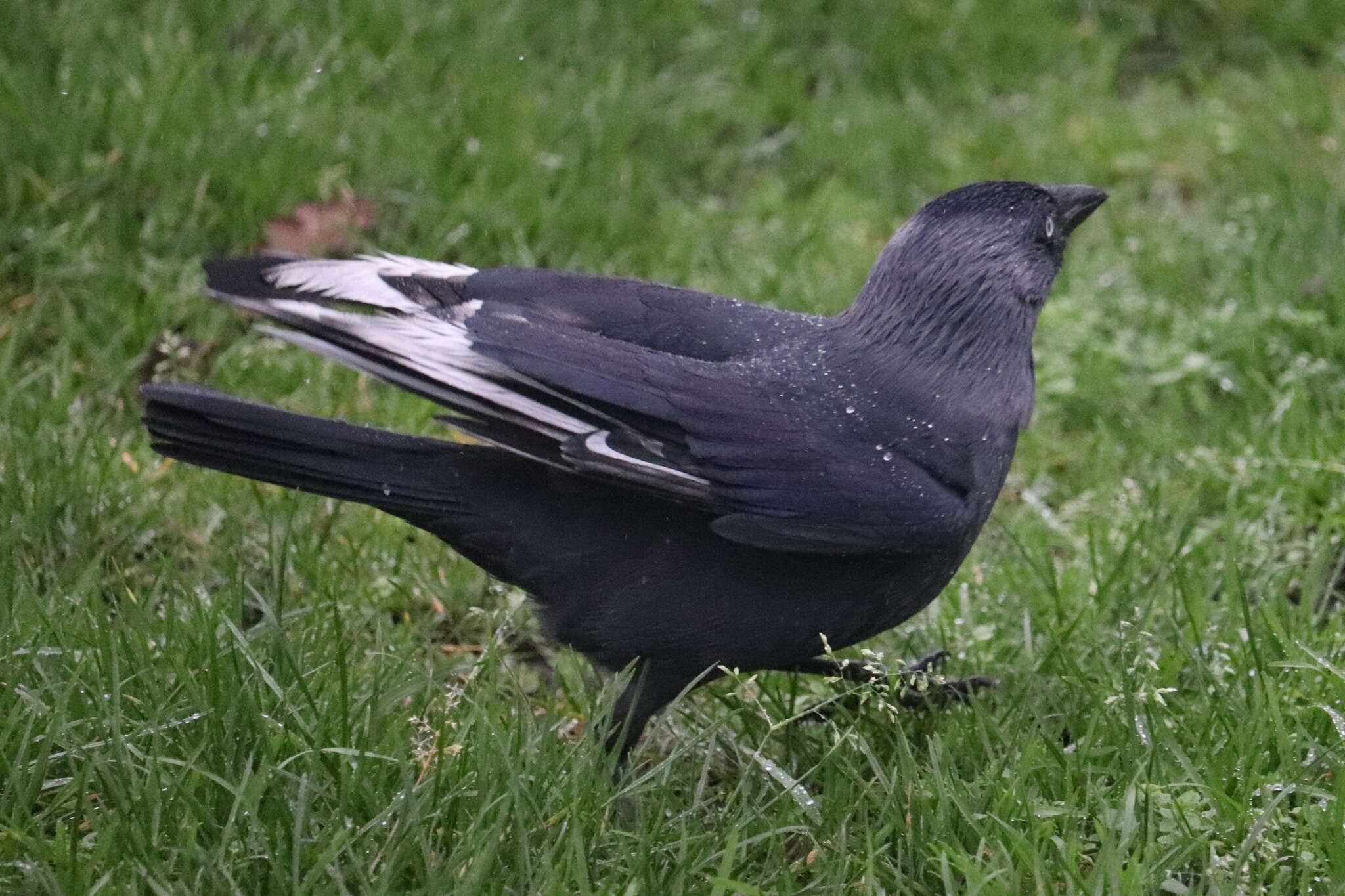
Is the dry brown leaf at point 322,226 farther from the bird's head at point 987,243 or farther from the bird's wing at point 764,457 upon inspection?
the bird's head at point 987,243

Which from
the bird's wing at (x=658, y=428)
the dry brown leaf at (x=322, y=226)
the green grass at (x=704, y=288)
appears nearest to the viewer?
the green grass at (x=704, y=288)

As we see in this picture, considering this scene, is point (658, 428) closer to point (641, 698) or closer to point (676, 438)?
point (676, 438)

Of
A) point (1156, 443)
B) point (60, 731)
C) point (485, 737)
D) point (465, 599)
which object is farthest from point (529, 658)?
point (1156, 443)

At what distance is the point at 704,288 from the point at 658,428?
2.27 m

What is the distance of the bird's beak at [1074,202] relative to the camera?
319 cm

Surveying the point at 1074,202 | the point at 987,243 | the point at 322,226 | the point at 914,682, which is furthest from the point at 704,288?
the point at 914,682

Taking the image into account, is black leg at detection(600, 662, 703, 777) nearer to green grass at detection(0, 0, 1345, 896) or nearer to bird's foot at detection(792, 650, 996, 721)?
green grass at detection(0, 0, 1345, 896)

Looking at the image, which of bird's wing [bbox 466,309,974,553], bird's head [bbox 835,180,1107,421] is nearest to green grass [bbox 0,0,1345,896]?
bird's wing [bbox 466,309,974,553]

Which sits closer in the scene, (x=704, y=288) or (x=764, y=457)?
(x=764, y=457)

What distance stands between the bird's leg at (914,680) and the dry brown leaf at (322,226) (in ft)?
7.48

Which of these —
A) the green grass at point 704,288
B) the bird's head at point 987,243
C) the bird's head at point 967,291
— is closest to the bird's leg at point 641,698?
the green grass at point 704,288

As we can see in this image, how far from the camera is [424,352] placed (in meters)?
2.70

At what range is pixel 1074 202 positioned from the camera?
3.21 metres

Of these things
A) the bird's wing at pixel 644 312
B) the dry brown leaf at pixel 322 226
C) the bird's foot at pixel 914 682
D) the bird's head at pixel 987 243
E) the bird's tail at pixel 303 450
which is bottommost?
the bird's foot at pixel 914 682
